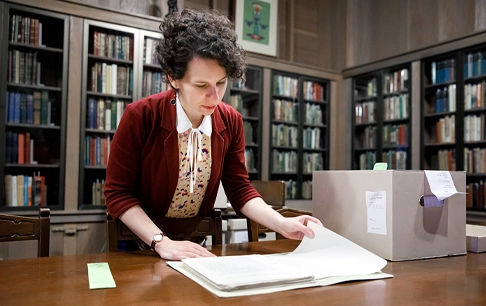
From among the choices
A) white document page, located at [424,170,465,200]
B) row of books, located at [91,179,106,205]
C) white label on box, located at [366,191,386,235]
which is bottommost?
row of books, located at [91,179,106,205]

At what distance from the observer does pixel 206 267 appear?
0.88 m

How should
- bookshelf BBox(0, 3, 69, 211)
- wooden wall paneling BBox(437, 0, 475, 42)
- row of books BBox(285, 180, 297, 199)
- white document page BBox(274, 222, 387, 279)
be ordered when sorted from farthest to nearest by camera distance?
row of books BBox(285, 180, 297, 199)
wooden wall paneling BBox(437, 0, 475, 42)
bookshelf BBox(0, 3, 69, 211)
white document page BBox(274, 222, 387, 279)

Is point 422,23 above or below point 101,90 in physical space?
above

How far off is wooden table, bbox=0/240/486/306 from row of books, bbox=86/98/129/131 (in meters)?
2.51

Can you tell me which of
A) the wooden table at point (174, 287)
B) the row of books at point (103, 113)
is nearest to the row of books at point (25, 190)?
the row of books at point (103, 113)

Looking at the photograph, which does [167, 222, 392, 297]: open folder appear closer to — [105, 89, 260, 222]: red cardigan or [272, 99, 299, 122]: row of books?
[105, 89, 260, 222]: red cardigan

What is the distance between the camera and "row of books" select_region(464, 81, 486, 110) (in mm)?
3586

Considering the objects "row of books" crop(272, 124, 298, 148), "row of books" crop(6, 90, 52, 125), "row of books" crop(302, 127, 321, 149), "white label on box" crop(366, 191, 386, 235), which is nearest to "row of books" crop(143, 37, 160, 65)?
"row of books" crop(6, 90, 52, 125)

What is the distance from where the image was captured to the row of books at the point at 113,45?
3389mm

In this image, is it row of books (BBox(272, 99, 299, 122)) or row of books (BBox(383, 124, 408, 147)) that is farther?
row of books (BBox(272, 99, 299, 122))

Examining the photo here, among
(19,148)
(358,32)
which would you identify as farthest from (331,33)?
(19,148)

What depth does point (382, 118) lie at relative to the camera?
4.41 metres

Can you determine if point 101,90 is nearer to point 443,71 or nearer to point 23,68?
point 23,68

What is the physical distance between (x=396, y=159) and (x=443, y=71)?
96 centimetres
